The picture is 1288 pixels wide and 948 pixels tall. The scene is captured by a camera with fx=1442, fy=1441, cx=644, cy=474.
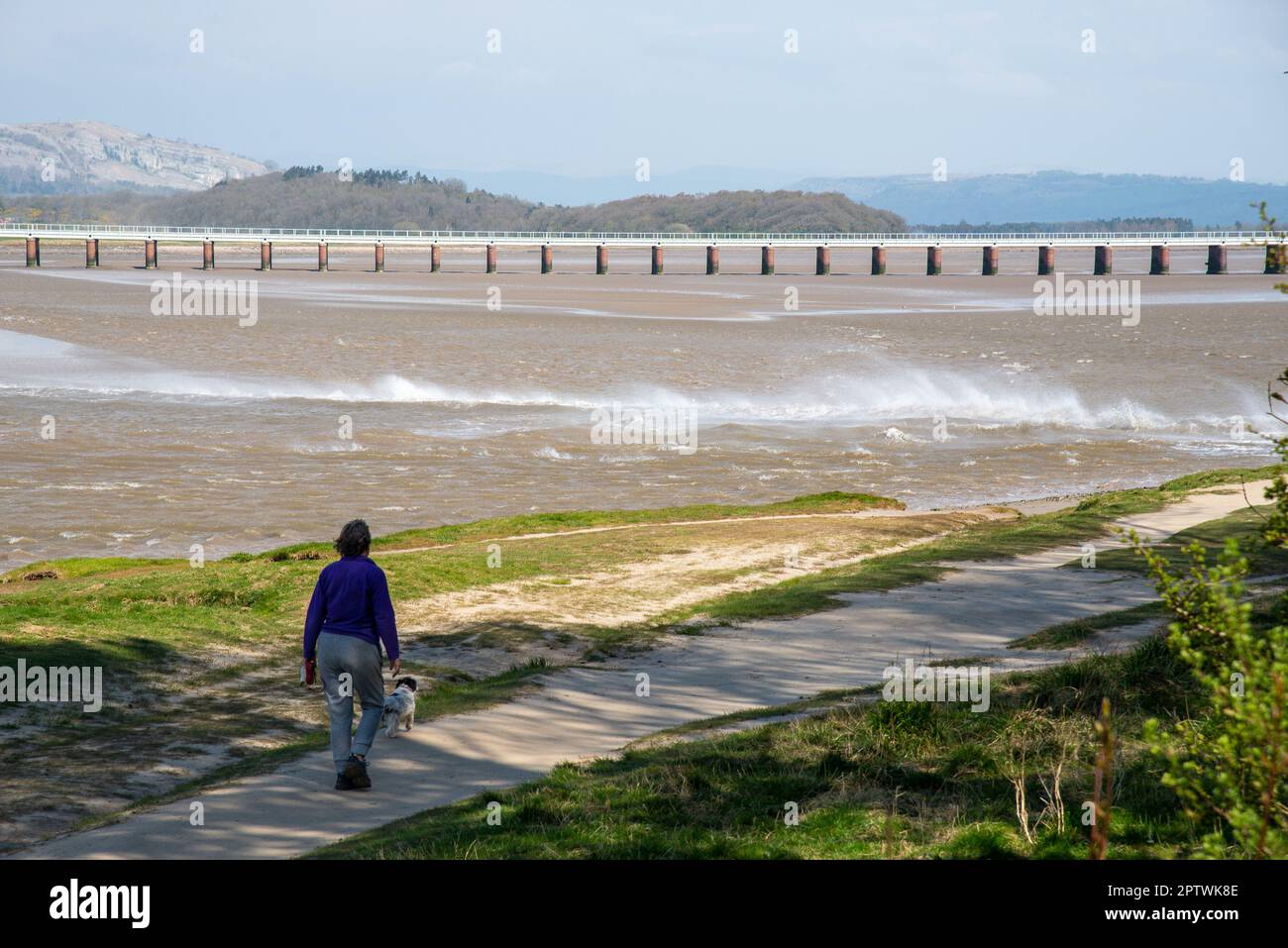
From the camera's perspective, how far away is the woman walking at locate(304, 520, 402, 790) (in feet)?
29.5

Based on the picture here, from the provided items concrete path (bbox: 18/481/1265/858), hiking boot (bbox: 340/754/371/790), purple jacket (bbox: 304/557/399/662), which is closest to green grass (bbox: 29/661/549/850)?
concrete path (bbox: 18/481/1265/858)

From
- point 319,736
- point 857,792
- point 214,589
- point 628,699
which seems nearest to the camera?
point 857,792

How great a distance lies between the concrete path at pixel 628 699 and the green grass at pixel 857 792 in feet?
2.05

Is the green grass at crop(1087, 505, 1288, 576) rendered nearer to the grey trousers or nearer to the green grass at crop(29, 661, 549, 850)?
the green grass at crop(29, 661, 549, 850)

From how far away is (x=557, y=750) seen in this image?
1056cm

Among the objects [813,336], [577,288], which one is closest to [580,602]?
[813,336]

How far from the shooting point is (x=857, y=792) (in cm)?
833

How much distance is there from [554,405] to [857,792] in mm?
37638

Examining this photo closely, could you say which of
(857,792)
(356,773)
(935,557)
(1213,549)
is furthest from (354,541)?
(935,557)

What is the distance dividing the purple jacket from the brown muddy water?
6.88 metres

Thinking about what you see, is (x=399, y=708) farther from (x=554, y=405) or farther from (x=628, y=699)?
(x=554, y=405)

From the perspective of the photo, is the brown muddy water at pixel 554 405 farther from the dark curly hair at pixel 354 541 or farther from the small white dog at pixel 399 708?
the dark curly hair at pixel 354 541

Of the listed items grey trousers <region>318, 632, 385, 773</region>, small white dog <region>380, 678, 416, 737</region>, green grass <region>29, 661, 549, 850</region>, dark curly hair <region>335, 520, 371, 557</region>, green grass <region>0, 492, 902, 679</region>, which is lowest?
green grass <region>29, 661, 549, 850</region>
